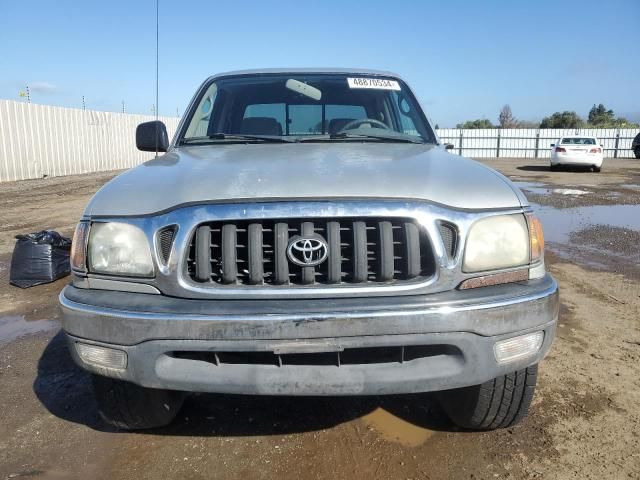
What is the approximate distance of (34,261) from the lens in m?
4.98

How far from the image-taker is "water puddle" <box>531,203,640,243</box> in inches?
308

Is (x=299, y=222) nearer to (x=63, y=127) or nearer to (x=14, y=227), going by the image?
(x=14, y=227)

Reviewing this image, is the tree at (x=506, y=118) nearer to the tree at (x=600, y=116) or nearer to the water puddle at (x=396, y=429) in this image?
the tree at (x=600, y=116)

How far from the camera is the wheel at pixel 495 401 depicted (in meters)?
2.26

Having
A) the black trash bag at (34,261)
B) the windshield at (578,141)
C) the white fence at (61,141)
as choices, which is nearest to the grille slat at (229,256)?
the black trash bag at (34,261)

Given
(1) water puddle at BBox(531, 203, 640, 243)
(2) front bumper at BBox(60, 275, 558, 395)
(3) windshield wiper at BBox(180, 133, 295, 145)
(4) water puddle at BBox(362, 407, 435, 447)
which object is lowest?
(4) water puddle at BBox(362, 407, 435, 447)

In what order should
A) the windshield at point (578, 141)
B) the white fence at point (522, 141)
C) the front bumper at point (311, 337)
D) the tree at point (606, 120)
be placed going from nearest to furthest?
the front bumper at point (311, 337), the windshield at point (578, 141), the white fence at point (522, 141), the tree at point (606, 120)

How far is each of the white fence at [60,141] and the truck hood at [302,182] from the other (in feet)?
50.5

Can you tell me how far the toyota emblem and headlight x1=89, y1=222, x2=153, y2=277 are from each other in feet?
1.88

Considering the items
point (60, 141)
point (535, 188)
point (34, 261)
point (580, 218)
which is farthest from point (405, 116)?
point (60, 141)

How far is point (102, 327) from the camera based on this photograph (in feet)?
6.33

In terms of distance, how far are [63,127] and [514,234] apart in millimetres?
19528

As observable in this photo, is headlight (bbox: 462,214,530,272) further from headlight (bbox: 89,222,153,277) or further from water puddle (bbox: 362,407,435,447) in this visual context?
headlight (bbox: 89,222,153,277)


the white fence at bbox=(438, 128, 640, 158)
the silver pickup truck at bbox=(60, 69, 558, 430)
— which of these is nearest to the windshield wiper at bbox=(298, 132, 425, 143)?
the silver pickup truck at bbox=(60, 69, 558, 430)
